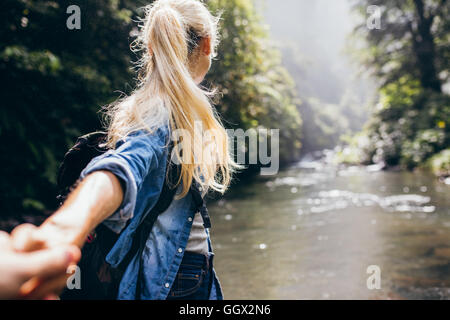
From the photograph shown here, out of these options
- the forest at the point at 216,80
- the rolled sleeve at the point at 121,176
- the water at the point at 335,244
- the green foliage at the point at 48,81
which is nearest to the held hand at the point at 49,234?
the rolled sleeve at the point at 121,176

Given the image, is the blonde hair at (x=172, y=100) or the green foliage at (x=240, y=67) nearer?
the blonde hair at (x=172, y=100)

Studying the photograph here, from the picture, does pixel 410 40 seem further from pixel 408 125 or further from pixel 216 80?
pixel 216 80

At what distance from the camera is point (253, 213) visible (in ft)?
27.2

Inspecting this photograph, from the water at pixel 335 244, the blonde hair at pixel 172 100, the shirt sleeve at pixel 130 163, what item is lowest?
the water at pixel 335 244

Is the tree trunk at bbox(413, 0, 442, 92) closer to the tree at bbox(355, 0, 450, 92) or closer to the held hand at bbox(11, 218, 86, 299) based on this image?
the tree at bbox(355, 0, 450, 92)

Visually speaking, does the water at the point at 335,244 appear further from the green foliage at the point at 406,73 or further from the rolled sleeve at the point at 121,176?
the green foliage at the point at 406,73

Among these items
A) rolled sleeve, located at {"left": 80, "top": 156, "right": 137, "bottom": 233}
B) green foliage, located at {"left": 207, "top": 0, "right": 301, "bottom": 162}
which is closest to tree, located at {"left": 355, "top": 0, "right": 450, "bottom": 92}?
green foliage, located at {"left": 207, "top": 0, "right": 301, "bottom": 162}

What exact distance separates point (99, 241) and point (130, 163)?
0.40 metres

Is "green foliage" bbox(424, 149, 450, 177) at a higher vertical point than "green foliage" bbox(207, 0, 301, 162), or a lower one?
lower

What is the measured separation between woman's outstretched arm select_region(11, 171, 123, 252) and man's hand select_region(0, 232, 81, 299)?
2 cm

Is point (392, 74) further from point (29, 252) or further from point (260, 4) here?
point (29, 252)

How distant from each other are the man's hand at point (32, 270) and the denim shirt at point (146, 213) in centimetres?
32

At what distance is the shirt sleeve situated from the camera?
1.00 m

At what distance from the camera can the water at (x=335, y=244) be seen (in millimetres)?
4184
